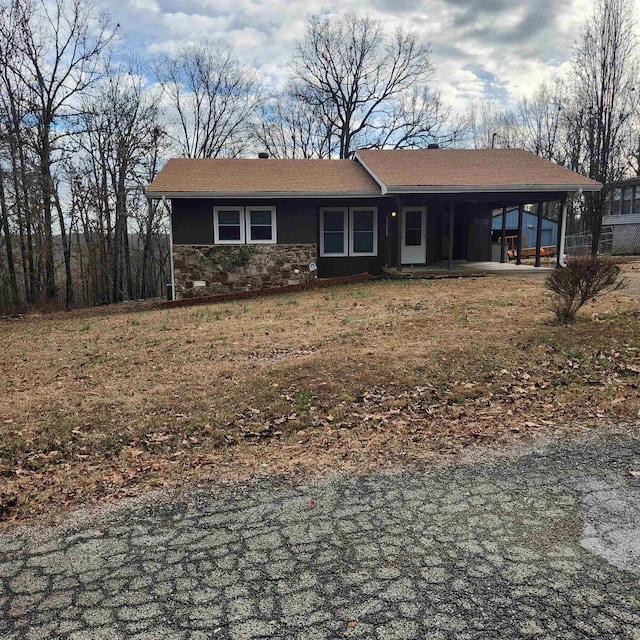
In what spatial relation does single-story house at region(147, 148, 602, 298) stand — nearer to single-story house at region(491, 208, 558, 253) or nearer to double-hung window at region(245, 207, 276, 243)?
double-hung window at region(245, 207, 276, 243)

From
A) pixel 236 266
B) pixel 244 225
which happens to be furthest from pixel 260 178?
pixel 236 266

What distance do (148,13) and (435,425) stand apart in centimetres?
1560

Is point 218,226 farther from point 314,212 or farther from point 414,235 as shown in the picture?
point 414,235

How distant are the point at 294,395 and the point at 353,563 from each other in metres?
2.70

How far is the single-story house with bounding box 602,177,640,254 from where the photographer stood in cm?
2569

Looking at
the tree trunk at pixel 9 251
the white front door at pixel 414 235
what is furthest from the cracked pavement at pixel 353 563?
the tree trunk at pixel 9 251

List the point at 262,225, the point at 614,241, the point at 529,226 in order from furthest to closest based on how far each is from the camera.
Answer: the point at 529,226
the point at 614,241
the point at 262,225

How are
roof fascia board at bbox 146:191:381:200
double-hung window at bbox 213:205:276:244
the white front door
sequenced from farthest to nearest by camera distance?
the white front door < double-hung window at bbox 213:205:276:244 < roof fascia board at bbox 146:191:381:200

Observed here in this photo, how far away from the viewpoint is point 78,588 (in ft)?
7.98

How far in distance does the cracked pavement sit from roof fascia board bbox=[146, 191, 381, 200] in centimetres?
1155

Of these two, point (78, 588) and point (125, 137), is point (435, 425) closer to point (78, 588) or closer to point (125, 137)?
point (78, 588)

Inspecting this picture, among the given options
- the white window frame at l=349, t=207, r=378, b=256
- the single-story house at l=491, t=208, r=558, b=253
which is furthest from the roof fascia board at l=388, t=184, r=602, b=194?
the single-story house at l=491, t=208, r=558, b=253

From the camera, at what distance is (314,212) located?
14.8 m

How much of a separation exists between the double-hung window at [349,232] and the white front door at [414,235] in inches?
48.8
